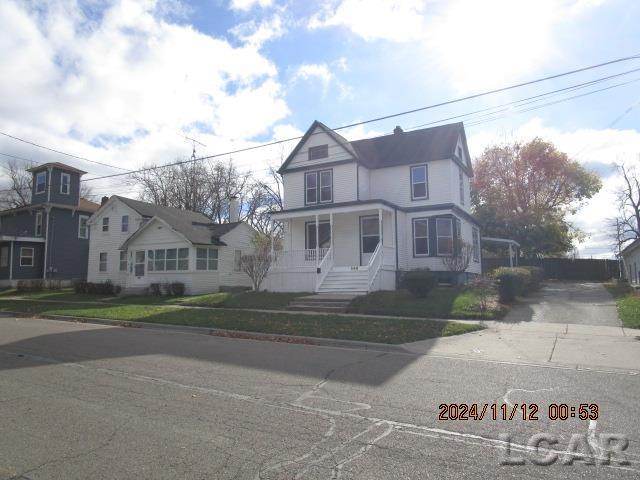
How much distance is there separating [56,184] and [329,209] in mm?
25213

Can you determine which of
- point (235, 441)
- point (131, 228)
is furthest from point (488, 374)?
point (131, 228)

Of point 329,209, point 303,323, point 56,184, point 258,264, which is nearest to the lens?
point 303,323

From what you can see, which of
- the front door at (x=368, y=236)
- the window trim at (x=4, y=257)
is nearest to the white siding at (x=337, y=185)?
the front door at (x=368, y=236)

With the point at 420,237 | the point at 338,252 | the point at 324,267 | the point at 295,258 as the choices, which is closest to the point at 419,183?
the point at 420,237

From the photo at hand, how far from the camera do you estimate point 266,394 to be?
629 cm

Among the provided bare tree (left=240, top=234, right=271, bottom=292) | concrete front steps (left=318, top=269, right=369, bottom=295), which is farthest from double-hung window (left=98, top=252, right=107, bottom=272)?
concrete front steps (left=318, top=269, right=369, bottom=295)

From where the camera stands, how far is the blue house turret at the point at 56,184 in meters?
35.6

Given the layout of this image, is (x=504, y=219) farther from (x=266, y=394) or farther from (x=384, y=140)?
(x=266, y=394)

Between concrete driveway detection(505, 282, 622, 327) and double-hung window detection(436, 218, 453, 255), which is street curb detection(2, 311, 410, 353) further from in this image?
double-hung window detection(436, 218, 453, 255)

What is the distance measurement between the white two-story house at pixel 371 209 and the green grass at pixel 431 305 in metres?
2.18

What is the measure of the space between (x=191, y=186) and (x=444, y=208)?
31979mm

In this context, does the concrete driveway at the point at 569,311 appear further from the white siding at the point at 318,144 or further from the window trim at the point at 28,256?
the window trim at the point at 28,256

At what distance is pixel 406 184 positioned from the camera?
24.2 m

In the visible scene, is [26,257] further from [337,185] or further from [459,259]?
[459,259]
